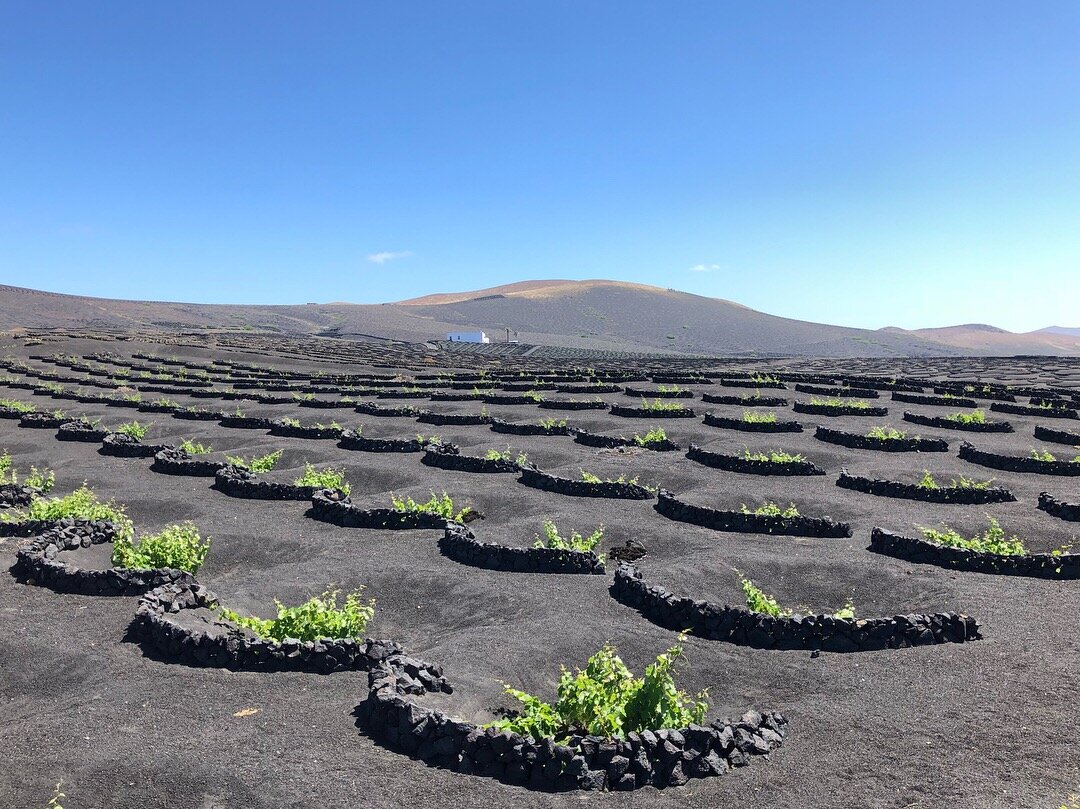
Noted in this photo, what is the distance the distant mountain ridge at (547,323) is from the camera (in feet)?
477

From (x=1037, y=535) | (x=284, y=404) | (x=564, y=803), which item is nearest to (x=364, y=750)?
(x=564, y=803)

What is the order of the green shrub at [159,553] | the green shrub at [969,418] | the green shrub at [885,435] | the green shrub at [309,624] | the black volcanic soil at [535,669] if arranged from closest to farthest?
the black volcanic soil at [535,669] → the green shrub at [309,624] → the green shrub at [159,553] → the green shrub at [885,435] → the green shrub at [969,418]

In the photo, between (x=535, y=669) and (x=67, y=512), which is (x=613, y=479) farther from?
(x=67, y=512)

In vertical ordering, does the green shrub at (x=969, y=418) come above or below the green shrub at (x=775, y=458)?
above

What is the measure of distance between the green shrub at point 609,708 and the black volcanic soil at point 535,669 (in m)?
0.85

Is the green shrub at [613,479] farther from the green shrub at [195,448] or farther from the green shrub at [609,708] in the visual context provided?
the green shrub at [195,448]

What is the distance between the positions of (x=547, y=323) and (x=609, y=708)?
169 metres

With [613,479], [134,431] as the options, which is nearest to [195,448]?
[134,431]

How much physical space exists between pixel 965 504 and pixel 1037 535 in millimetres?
2794

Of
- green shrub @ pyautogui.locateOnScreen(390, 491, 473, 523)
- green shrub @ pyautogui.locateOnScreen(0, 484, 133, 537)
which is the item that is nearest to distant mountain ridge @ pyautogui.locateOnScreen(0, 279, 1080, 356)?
green shrub @ pyautogui.locateOnScreen(390, 491, 473, 523)

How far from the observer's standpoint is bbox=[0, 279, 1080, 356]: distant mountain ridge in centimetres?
14550

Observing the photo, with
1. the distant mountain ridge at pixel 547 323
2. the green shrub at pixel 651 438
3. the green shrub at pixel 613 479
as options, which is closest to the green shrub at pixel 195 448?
the green shrub at pixel 613 479

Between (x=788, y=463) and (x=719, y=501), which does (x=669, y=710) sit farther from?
(x=788, y=463)

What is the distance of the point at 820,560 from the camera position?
16297 millimetres
